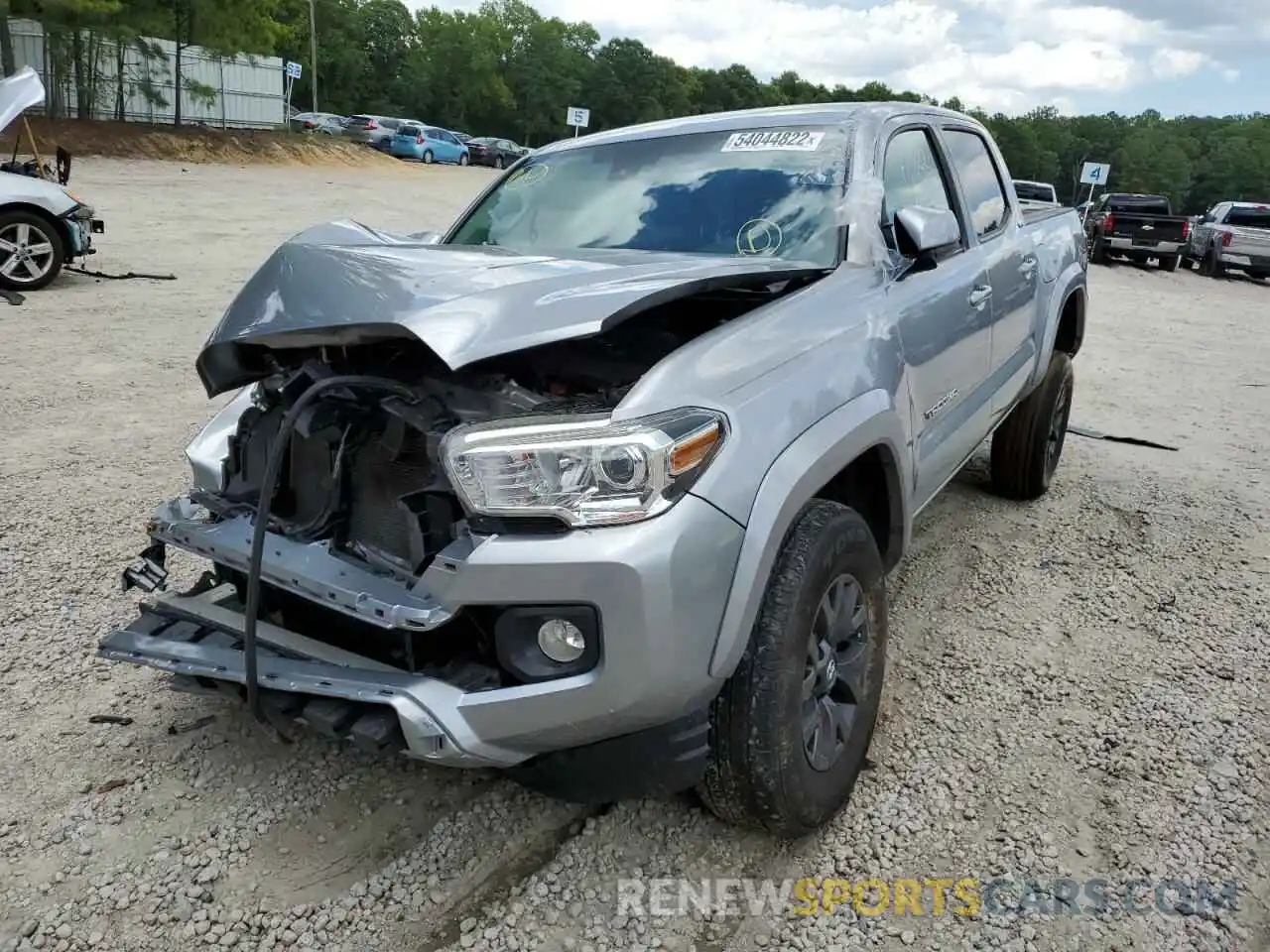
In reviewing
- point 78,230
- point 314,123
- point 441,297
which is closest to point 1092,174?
point 78,230

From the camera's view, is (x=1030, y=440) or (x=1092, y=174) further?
(x=1092, y=174)

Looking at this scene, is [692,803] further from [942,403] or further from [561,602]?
[942,403]

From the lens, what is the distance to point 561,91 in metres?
75.8

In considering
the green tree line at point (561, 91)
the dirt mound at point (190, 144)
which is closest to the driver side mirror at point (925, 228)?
the dirt mound at point (190, 144)

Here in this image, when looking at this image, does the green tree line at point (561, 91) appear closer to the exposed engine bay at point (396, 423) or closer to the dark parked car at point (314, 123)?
the dark parked car at point (314, 123)

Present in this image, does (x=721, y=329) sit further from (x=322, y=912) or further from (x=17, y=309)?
(x=17, y=309)

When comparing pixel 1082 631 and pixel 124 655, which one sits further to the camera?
pixel 1082 631

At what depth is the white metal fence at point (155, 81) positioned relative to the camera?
1121 inches

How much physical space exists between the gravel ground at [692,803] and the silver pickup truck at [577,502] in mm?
305

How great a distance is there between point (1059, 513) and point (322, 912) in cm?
408

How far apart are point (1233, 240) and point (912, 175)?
20.0m

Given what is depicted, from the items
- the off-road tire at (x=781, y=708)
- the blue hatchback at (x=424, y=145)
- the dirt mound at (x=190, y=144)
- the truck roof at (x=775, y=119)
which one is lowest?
the off-road tire at (x=781, y=708)

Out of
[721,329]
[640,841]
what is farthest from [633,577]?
[640,841]

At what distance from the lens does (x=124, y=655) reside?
2.47 meters
